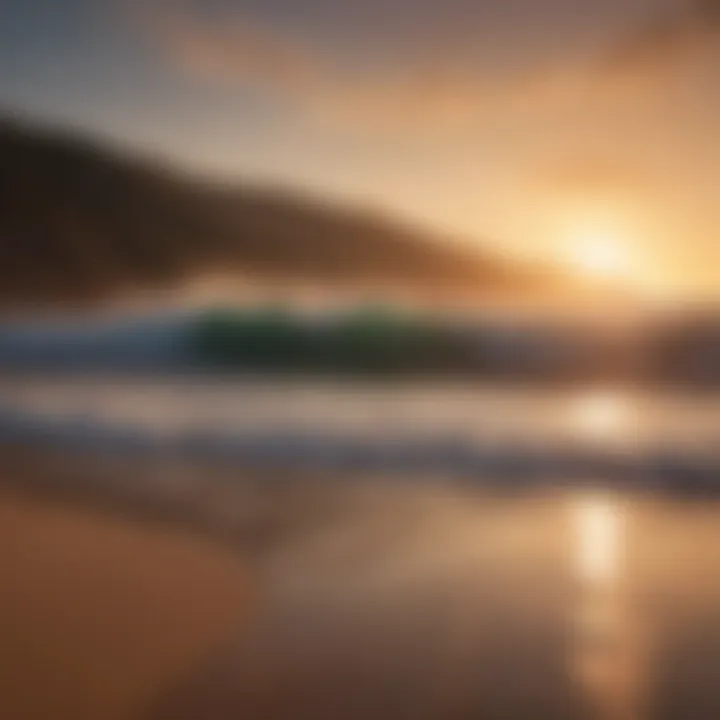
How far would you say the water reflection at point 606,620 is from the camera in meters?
→ 0.50

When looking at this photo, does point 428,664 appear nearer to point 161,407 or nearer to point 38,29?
point 161,407

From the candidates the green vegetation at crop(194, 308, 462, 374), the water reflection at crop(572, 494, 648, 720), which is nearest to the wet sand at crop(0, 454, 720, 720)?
the water reflection at crop(572, 494, 648, 720)

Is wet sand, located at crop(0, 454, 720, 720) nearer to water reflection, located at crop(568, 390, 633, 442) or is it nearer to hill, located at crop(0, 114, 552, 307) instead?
water reflection, located at crop(568, 390, 633, 442)

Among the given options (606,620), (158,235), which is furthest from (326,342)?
(606,620)

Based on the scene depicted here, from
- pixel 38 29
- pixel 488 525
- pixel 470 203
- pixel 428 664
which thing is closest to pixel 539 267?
pixel 470 203

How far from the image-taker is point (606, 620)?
21.4 inches

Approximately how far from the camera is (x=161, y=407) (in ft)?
2.48

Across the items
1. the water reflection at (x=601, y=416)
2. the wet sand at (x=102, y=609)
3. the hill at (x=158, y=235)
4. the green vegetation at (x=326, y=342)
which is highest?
the hill at (x=158, y=235)

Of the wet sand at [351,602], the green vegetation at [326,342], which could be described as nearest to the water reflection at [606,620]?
the wet sand at [351,602]

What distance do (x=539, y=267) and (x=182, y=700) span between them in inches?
16.4

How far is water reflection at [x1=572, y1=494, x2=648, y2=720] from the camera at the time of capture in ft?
1.63

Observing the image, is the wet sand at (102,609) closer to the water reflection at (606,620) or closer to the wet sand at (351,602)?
the wet sand at (351,602)

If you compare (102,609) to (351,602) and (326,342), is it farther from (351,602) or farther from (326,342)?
(326,342)

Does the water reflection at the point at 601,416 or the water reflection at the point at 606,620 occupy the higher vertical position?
the water reflection at the point at 601,416
